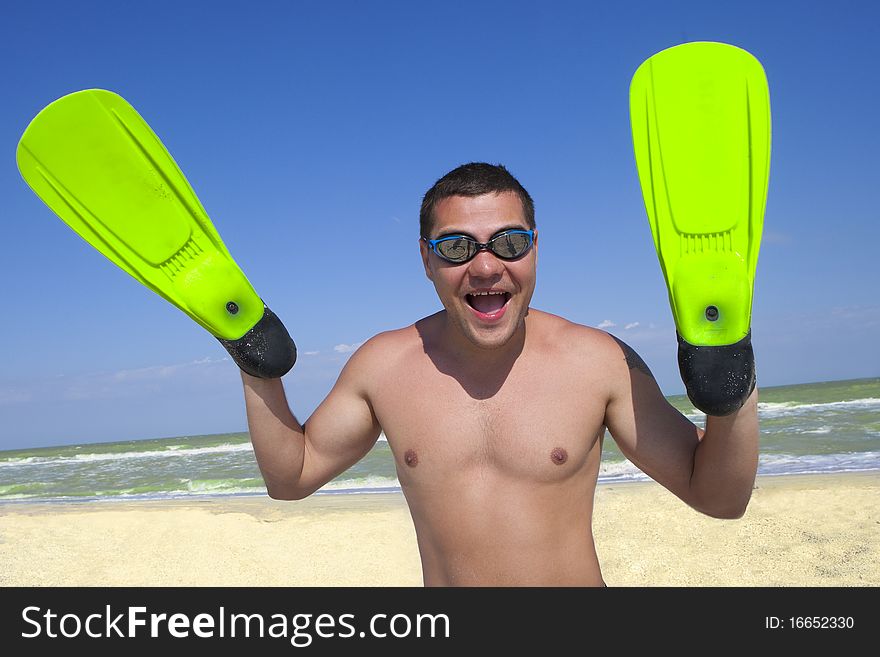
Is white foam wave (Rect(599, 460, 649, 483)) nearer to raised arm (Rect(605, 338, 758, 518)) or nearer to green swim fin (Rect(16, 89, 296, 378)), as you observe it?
raised arm (Rect(605, 338, 758, 518))

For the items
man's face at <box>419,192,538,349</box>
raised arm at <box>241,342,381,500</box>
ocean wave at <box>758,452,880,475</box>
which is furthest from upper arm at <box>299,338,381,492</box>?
ocean wave at <box>758,452,880,475</box>

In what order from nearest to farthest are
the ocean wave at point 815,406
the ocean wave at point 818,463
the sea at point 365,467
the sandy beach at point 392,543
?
the sandy beach at point 392,543 < the ocean wave at point 818,463 < the sea at point 365,467 < the ocean wave at point 815,406

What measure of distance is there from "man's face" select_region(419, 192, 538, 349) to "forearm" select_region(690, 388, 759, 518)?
611 millimetres

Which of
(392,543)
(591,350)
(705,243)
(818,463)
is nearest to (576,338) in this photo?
(591,350)

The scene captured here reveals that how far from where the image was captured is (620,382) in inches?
84.0

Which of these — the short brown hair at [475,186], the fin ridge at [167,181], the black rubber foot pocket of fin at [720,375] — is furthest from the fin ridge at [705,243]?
the fin ridge at [167,181]

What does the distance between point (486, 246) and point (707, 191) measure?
1.98 ft

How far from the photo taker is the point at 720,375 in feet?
5.61

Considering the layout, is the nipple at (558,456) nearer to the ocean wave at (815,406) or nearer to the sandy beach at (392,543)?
the sandy beach at (392,543)

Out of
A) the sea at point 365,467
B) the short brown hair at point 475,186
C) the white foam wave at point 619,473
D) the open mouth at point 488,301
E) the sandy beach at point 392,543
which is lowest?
the sea at point 365,467

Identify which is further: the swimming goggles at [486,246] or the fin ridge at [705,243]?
the swimming goggles at [486,246]

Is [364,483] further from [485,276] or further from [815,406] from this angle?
[815,406]

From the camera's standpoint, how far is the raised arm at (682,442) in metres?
1.83
